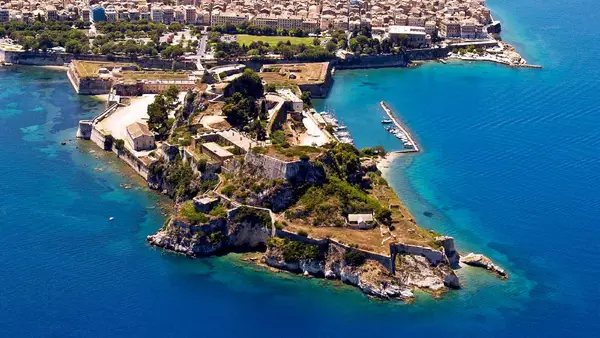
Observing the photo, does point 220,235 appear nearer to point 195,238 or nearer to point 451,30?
point 195,238

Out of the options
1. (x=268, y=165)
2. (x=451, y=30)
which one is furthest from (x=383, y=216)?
(x=451, y=30)

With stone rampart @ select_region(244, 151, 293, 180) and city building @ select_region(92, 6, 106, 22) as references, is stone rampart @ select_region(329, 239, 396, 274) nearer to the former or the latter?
stone rampart @ select_region(244, 151, 293, 180)

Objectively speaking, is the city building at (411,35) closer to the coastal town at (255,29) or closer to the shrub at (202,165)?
the coastal town at (255,29)

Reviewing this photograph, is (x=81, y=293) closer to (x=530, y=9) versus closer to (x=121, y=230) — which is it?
(x=121, y=230)

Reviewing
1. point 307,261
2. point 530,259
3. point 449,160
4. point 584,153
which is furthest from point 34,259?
point 584,153

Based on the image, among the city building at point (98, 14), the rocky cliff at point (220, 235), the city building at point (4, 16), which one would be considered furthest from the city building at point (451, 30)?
the rocky cliff at point (220, 235)

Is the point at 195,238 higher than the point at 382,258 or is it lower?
lower
